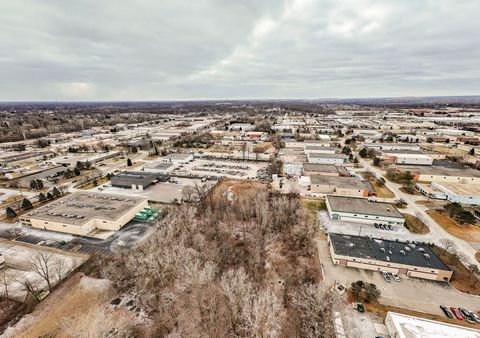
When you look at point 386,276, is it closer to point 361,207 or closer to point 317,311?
point 317,311

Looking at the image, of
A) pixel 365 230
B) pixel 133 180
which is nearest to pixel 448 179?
pixel 365 230

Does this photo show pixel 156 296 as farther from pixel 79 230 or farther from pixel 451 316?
pixel 451 316

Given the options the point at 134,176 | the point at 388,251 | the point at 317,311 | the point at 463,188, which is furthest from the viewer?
the point at 134,176

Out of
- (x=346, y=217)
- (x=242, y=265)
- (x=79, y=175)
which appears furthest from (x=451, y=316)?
(x=79, y=175)

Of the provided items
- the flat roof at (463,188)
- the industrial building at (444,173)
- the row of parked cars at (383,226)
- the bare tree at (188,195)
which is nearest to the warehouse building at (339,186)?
the row of parked cars at (383,226)

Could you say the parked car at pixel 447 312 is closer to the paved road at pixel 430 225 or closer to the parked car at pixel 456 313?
the parked car at pixel 456 313

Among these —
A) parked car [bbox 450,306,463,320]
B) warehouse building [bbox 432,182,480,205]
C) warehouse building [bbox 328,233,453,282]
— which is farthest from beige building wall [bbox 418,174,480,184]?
parked car [bbox 450,306,463,320]
